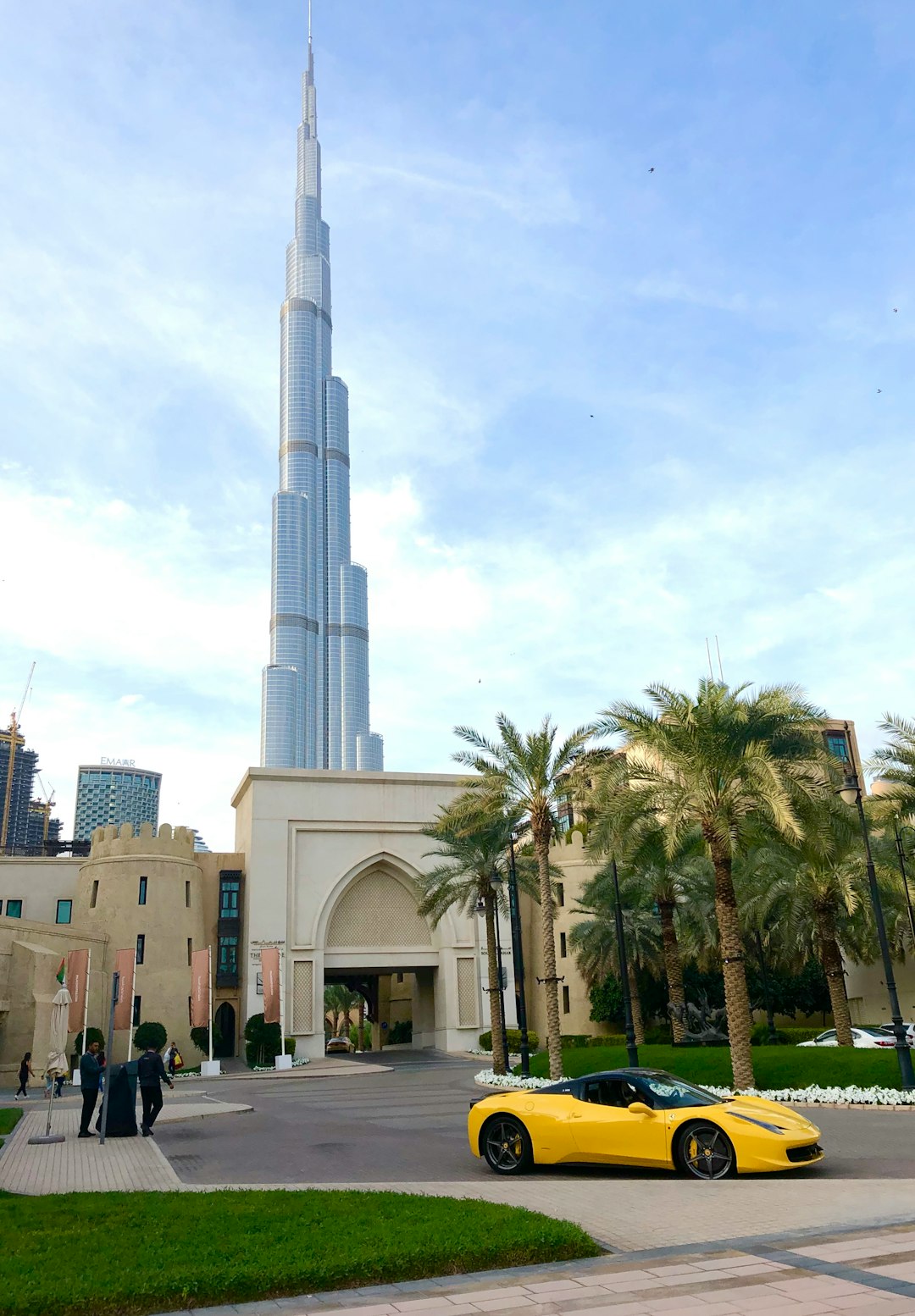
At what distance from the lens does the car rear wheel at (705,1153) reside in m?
11.0

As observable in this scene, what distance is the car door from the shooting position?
11.4m

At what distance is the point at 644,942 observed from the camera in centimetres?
4525

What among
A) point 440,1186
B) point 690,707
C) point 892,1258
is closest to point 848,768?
point 690,707

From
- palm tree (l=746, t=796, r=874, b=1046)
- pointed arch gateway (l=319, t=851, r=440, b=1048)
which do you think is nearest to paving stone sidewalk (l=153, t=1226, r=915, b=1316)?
palm tree (l=746, t=796, r=874, b=1046)

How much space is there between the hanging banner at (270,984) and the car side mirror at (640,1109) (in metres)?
38.0

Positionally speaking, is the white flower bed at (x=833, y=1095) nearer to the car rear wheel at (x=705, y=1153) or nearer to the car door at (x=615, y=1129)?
the car door at (x=615, y=1129)

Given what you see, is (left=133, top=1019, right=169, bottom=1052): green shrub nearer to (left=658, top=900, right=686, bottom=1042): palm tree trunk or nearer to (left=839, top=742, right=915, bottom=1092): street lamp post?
(left=658, top=900, right=686, bottom=1042): palm tree trunk

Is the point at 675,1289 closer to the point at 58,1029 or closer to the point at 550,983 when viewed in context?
the point at 550,983

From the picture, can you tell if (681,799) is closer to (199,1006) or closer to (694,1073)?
(694,1073)

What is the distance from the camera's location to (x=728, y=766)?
22031 millimetres

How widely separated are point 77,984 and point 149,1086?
67.6ft

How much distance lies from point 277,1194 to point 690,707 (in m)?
14.8

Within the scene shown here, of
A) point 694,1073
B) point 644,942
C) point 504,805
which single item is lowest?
point 694,1073

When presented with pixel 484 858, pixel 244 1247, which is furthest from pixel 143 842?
pixel 244 1247
